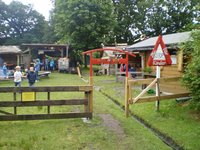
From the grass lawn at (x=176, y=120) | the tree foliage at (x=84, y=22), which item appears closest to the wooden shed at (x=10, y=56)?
the tree foliage at (x=84, y=22)

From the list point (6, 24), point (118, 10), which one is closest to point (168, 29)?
point (118, 10)

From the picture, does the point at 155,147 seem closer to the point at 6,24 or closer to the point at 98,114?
the point at 98,114

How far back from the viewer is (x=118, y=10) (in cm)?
5188

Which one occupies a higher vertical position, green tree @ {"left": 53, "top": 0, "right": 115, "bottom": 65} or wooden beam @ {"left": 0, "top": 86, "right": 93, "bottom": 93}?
green tree @ {"left": 53, "top": 0, "right": 115, "bottom": 65}

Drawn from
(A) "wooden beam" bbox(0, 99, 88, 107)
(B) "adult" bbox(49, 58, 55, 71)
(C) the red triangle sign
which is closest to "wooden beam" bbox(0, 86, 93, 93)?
(A) "wooden beam" bbox(0, 99, 88, 107)

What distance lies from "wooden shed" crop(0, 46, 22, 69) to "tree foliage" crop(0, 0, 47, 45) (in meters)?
25.2

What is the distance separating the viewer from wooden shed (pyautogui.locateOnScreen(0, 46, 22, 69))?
1287 inches

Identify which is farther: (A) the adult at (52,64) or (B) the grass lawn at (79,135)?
(A) the adult at (52,64)

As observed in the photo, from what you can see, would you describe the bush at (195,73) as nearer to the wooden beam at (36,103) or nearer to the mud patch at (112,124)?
the mud patch at (112,124)

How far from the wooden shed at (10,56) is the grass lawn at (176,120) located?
2300cm

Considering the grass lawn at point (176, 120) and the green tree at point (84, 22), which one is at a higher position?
the green tree at point (84, 22)

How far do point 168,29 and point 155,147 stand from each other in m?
46.5

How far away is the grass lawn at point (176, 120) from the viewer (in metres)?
7.32

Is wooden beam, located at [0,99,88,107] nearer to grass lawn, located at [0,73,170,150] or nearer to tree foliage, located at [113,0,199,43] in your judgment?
grass lawn, located at [0,73,170,150]
